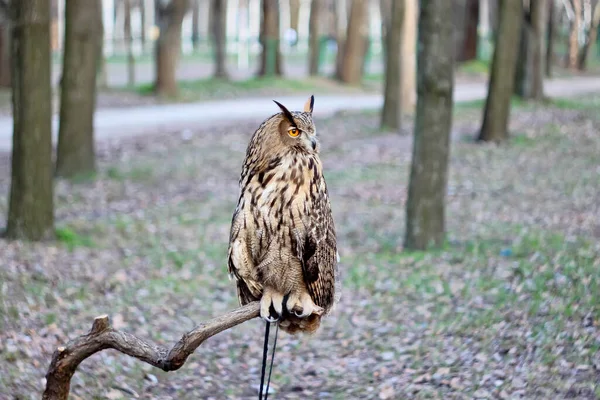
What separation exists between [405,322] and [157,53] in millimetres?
21294

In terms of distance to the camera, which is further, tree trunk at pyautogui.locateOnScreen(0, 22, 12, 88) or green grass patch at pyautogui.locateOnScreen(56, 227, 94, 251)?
tree trunk at pyautogui.locateOnScreen(0, 22, 12, 88)

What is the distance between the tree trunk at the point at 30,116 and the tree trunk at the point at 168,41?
18.0 metres

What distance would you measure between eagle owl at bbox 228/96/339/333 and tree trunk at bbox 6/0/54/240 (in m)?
5.77

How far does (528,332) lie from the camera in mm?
7574

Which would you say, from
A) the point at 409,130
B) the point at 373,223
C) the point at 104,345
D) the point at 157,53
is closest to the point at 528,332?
the point at 104,345

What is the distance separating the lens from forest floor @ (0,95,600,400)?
7039 millimetres

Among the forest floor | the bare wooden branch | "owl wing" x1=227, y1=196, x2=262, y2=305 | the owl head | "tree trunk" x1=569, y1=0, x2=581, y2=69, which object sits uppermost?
"tree trunk" x1=569, y1=0, x2=581, y2=69

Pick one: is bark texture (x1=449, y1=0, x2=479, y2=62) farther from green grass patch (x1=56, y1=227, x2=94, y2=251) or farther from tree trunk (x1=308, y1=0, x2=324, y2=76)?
green grass patch (x1=56, y1=227, x2=94, y2=251)

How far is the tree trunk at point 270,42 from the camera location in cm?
3606

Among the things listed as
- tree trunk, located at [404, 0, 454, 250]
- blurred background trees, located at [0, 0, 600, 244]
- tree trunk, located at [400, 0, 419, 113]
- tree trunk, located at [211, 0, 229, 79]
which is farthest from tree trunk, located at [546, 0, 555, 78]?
tree trunk, located at [404, 0, 454, 250]

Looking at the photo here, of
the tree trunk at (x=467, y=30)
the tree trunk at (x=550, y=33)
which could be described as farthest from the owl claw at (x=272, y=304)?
the tree trunk at (x=467, y=30)

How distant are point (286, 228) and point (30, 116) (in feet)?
20.8

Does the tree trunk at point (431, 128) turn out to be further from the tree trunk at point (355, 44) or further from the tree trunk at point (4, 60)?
the tree trunk at point (355, 44)

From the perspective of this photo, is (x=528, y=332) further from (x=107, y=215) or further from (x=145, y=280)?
(x=107, y=215)
